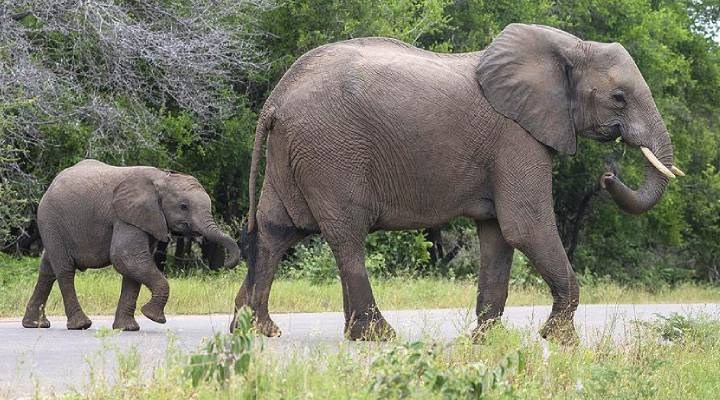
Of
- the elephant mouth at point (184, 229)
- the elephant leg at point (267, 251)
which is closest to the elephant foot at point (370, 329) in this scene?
the elephant leg at point (267, 251)

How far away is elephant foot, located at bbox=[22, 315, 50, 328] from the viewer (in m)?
13.1

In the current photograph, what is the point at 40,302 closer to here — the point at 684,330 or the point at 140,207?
the point at 140,207

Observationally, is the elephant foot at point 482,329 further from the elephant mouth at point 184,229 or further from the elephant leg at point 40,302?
the elephant leg at point 40,302

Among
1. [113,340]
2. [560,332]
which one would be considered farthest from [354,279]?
[113,340]

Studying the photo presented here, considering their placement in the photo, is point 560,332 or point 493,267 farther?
point 493,267

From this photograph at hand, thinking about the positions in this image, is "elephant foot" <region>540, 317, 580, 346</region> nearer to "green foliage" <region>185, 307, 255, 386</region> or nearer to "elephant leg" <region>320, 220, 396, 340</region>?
"elephant leg" <region>320, 220, 396, 340</region>

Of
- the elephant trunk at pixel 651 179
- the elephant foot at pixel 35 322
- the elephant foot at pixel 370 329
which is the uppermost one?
the elephant trunk at pixel 651 179

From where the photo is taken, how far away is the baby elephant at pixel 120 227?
1268cm

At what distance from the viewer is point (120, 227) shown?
42.0ft

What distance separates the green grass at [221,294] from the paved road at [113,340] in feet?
3.41

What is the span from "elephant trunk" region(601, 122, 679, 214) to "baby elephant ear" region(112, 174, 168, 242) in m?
4.30

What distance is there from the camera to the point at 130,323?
12.7 meters

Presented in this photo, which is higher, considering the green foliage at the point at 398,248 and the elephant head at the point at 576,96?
the elephant head at the point at 576,96

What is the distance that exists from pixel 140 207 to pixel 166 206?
332 mm
